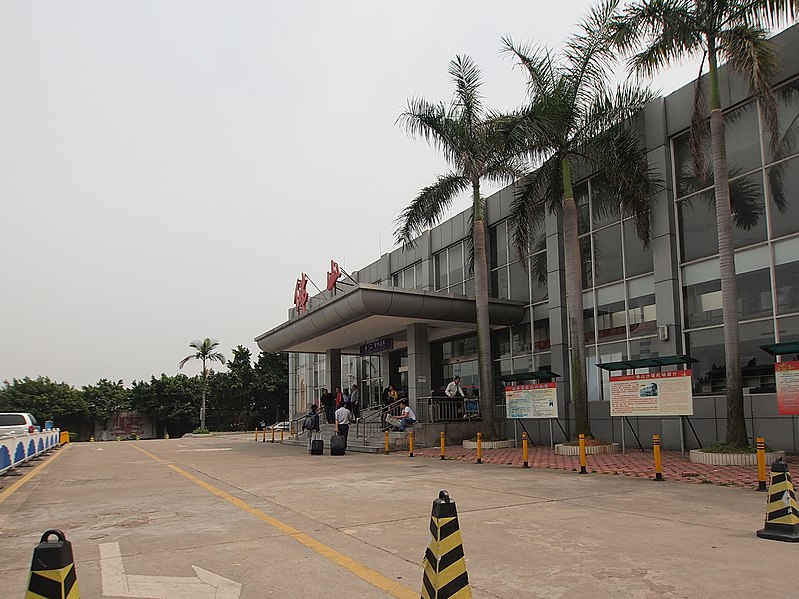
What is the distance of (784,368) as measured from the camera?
14.0m

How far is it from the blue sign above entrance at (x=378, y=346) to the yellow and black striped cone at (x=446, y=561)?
25.7 meters

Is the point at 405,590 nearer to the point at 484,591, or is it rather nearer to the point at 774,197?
the point at 484,591

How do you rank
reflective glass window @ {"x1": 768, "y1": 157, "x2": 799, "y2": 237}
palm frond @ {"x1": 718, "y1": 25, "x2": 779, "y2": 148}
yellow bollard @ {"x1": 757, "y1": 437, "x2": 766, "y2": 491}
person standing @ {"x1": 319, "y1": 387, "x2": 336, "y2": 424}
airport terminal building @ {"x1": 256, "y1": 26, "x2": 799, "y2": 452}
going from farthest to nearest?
person standing @ {"x1": 319, "y1": 387, "x2": 336, "y2": 424}, airport terminal building @ {"x1": 256, "y1": 26, "x2": 799, "y2": 452}, reflective glass window @ {"x1": 768, "y1": 157, "x2": 799, "y2": 237}, palm frond @ {"x1": 718, "y1": 25, "x2": 779, "y2": 148}, yellow bollard @ {"x1": 757, "y1": 437, "x2": 766, "y2": 491}

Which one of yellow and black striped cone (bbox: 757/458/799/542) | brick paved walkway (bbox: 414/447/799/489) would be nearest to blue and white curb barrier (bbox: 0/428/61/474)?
brick paved walkway (bbox: 414/447/799/489)

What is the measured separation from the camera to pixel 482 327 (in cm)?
2248

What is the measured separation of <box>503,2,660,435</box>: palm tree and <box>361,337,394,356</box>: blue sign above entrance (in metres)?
11.7

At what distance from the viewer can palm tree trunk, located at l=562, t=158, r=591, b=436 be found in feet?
62.6

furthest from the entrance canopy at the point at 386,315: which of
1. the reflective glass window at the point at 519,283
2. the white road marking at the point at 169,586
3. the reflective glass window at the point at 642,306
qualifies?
the white road marking at the point at 169,586

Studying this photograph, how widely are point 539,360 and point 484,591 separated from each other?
1959 cm

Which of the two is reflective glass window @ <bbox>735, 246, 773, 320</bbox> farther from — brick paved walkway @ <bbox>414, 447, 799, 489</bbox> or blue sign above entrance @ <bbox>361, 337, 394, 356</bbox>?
blue sign above entrance @ <bbox>361, 337, 394, 356</bbox>

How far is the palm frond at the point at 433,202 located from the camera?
81.3ft

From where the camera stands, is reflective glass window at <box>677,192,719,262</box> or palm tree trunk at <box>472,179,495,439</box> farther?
palm tree trunk at <box>472,179,495,439</box>

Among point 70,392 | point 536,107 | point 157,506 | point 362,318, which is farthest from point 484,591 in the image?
point 70,392

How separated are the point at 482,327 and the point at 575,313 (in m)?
3.88
